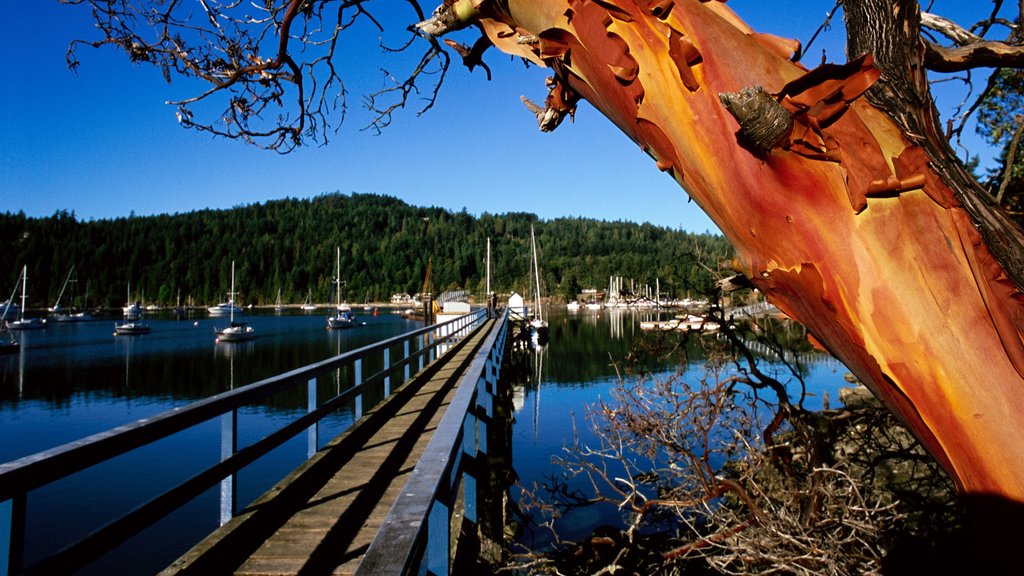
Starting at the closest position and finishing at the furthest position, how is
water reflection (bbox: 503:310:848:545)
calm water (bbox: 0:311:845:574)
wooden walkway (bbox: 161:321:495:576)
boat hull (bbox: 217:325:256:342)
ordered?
wooden walkway (bbox: 161:321:495:576), water reflection (bbox: 503:310:848:545), calm water (bbox: 0:311:845:574), boat hull (bbox: 217:325:256:342)

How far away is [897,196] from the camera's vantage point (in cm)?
135

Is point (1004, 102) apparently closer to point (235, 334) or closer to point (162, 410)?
point (162, 410)

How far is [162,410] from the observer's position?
23.8 meters

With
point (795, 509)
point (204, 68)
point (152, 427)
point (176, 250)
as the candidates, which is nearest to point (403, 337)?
point (204, 68)

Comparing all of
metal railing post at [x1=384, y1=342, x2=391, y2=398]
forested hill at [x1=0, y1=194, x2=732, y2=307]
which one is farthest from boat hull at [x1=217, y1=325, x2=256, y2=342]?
forested hill at [x1=0, y1=194, x2=732, y2=307]

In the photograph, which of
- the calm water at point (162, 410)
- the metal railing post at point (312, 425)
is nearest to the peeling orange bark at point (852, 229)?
the metal railing post at point (312, 425)

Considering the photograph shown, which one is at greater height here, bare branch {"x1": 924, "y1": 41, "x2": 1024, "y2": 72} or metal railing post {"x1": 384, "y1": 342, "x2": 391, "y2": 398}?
bare branch {"x1": 924, "y1": 41, "x2": 1024, "y2": 72}

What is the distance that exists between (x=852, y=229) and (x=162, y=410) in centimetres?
2683

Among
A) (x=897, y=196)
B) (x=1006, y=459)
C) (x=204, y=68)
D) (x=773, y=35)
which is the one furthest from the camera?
(x=204, y=68)

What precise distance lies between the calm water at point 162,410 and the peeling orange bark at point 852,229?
757cm

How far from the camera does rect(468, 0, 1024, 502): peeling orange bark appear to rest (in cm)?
125

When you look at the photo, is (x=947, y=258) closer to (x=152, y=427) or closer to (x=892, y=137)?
(x=892, y=137)

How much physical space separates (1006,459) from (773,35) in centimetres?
110

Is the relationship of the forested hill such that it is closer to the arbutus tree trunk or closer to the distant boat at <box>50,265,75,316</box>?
the distant boat at <box>50,265,75,316</box>
